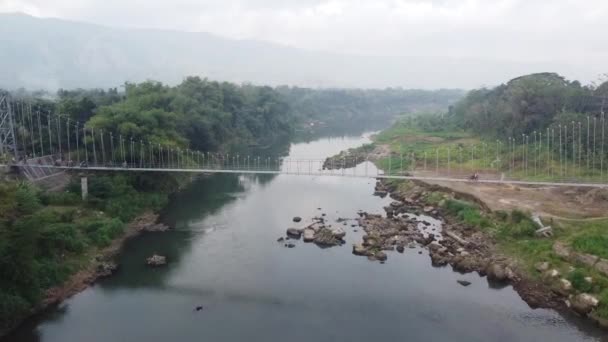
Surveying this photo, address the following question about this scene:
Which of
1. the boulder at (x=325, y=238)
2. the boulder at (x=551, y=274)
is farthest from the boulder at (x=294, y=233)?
the boulder at (x=551, y=274)

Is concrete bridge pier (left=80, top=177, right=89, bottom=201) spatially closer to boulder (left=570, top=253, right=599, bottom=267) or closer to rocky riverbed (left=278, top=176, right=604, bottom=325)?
rocky riverbed (left=278, top=176, right=604, bottom=325)

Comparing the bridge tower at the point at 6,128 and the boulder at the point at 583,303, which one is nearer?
the boulder at the point at 583,303

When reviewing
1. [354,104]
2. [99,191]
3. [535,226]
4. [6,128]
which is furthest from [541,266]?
[354,104]

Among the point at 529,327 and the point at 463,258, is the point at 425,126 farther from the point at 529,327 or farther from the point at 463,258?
the point at 529,327

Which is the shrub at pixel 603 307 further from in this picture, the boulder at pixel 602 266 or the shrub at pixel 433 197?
the shrub at pixel 433 197

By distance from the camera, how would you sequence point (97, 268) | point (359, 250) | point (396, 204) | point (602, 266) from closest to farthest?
point (602, 266), point (97, 268), point (359, 250), point (396, 204)

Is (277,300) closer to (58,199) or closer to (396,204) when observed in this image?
(58,199)
